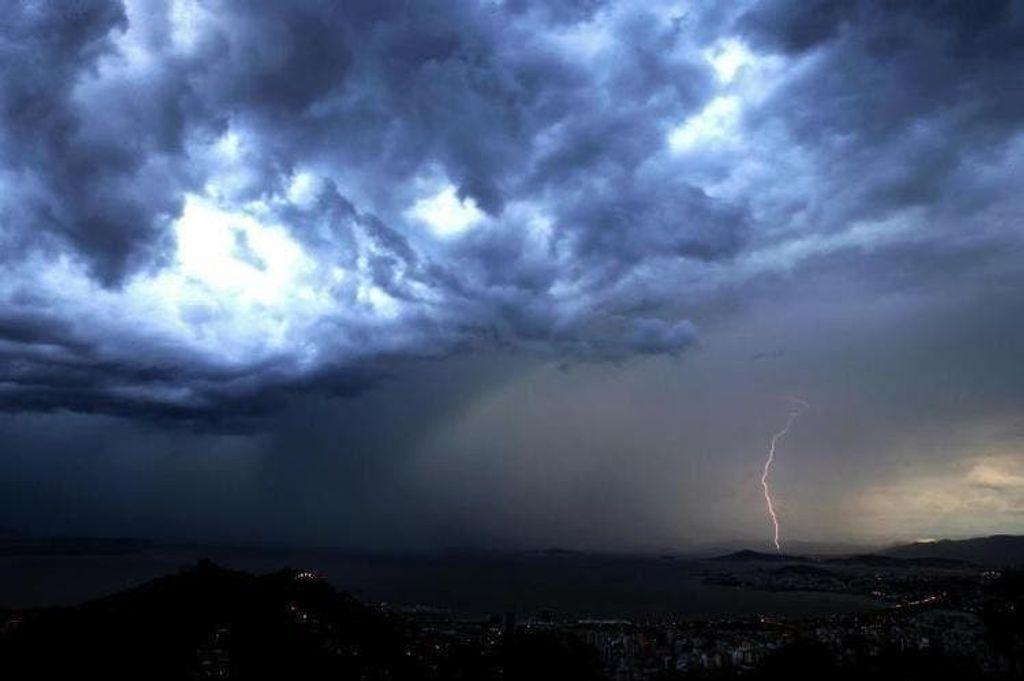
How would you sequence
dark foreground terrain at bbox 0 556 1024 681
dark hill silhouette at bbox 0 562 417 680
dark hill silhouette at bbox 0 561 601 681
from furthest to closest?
dark foreground terrain at bbox 0 556 1024 681, dark hill silhouette at bbox 0 561 601 681, dark hill silhouette at bbox 0 562 417 680

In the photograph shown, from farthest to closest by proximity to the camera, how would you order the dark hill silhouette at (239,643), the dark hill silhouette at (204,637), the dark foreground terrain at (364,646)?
the dark foreground terrain at (364,646) → the dark hill silhouette at (239,643) → the dark hill silhouette at (204,637)

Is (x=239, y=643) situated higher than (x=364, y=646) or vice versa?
(x=239, y=643)

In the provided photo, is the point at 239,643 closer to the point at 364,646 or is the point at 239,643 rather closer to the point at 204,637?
the point at 204,637

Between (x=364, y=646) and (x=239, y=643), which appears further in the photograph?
(x=364, y=646)

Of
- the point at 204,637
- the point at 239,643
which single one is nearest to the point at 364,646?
the point at 239,643

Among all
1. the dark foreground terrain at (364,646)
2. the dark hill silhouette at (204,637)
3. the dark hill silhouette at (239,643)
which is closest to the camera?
the dark hill silhouette at (204,637)

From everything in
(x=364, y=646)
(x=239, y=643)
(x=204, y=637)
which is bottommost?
(x=364, y=646)

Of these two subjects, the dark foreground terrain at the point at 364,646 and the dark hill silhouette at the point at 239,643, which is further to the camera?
the dark foreground terrain at the point at 364,646

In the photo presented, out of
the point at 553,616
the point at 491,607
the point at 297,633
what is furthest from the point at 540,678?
the point at 491,607

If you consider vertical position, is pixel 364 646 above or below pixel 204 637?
below
